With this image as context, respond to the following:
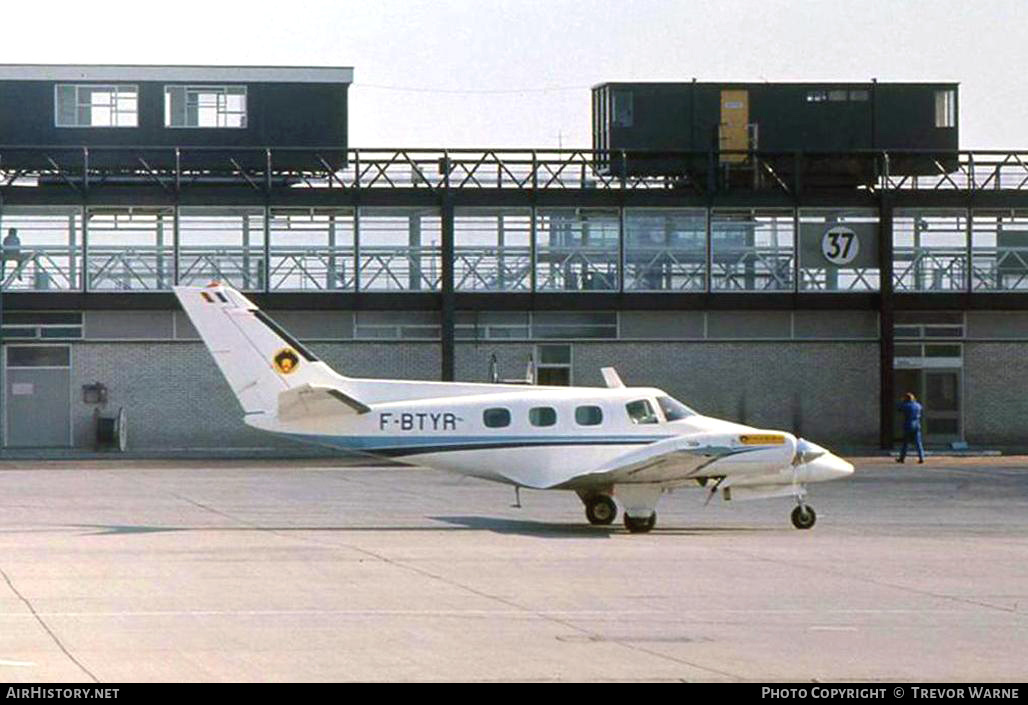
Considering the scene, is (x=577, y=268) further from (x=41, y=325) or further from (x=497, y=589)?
(x=497, y=589)

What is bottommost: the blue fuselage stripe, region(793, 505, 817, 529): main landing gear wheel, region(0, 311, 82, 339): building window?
region(793, 505, 817, 529): main landing gear wheel

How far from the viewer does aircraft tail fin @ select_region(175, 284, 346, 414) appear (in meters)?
28.0

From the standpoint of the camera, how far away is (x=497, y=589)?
19.9 meters

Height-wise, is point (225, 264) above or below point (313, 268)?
above

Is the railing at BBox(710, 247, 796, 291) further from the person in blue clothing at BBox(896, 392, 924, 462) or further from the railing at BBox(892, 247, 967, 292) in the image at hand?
the person in blue clothing at BBox(896, 392, 924, 462)

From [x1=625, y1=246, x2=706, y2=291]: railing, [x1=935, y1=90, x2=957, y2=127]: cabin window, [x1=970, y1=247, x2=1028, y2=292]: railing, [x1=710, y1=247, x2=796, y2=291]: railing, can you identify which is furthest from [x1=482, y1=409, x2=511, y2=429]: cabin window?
[x1=935, y1=90, x2=957, y2=127]: cabin window

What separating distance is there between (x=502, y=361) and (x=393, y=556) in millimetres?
31481

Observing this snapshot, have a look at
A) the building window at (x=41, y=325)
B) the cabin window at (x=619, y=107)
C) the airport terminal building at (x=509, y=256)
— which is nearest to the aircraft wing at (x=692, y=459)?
the airport terminal building at (x=509, y=256)

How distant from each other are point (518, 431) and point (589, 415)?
102cm

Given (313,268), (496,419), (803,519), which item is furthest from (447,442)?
(313,268)

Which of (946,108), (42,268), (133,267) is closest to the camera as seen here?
(42,268)

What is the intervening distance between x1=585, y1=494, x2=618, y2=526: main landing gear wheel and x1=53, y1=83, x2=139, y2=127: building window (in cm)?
3027

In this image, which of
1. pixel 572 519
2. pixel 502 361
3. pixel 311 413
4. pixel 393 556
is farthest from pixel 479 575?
pixel 502 361

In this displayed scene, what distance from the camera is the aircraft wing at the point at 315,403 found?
27.6m
